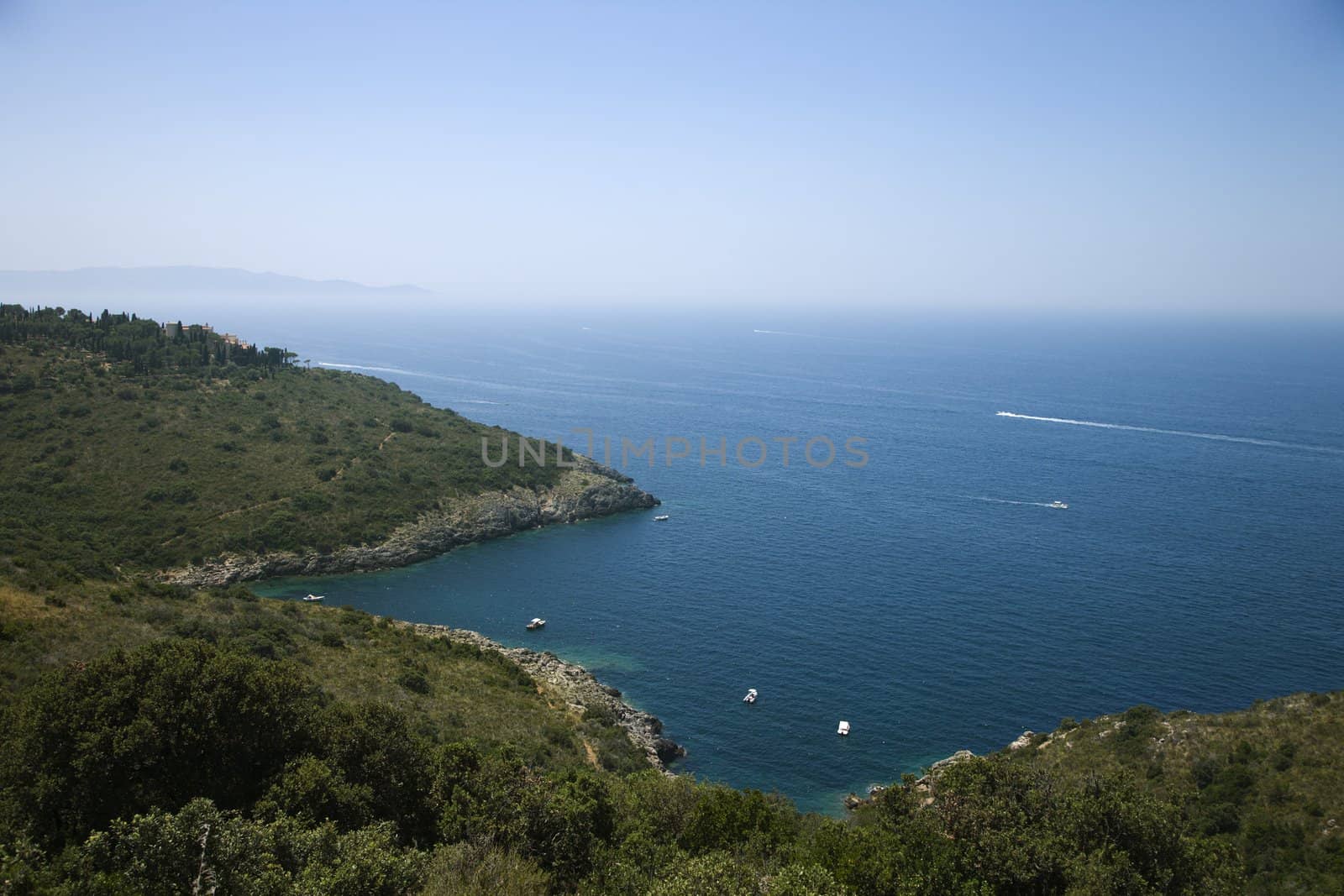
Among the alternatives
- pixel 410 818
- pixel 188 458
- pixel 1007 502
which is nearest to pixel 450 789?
pixel 410 818

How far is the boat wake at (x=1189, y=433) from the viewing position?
84750 mm

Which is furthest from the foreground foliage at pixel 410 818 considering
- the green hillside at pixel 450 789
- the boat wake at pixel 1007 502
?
the boat wake at pixel 1007 502

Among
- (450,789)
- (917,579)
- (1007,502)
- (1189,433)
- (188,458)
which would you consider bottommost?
(917,579)

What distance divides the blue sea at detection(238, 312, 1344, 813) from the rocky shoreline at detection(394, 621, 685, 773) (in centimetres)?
141

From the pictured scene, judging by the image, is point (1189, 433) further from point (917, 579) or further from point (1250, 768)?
point (1250, 768)

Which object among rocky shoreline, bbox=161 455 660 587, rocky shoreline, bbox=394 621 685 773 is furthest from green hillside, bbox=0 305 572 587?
rocky shoreline, bbox=394 621 685 773

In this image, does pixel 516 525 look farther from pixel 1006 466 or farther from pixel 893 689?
pixel 1006 466

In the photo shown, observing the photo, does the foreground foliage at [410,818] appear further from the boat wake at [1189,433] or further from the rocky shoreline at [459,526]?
the boat wake at [1189,433]

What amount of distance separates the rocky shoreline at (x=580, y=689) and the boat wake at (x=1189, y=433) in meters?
81.8

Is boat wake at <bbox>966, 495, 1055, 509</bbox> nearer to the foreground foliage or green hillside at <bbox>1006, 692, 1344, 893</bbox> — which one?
green hillside at <bbox>1006, 692, 1344, 893</bbox>

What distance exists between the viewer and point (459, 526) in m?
60.4

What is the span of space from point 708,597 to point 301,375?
176 feet

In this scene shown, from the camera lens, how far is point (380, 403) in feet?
260

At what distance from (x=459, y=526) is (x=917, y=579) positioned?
1316 inches
